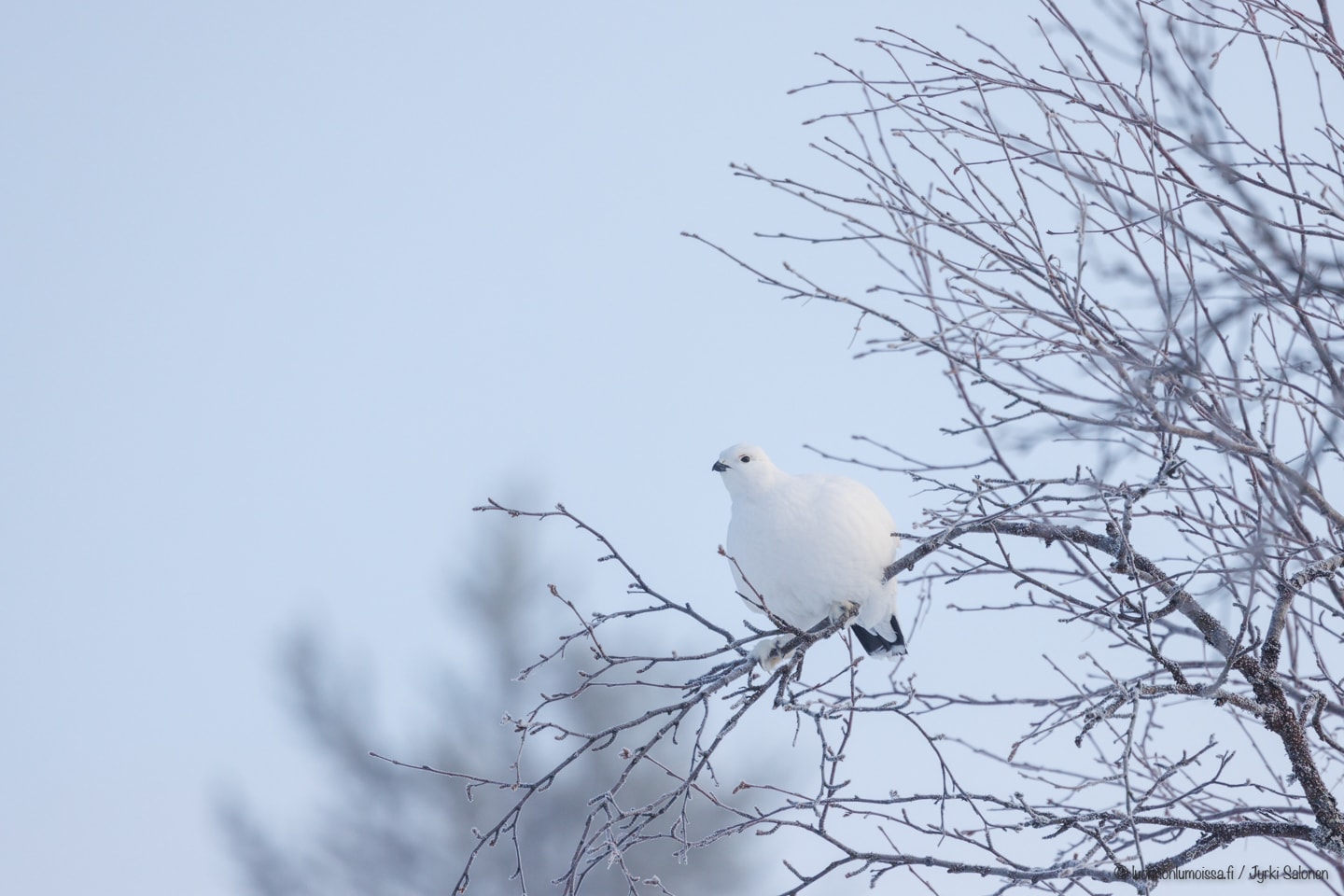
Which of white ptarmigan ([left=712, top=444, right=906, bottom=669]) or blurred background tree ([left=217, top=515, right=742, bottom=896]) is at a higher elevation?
blurred background tree ([left=217, top=515, right=742, bottom=896])

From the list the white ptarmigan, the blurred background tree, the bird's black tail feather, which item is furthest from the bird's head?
the blurred background tree

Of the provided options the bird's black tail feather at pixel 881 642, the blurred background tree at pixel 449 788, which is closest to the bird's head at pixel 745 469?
the bird's black tail feather at pixel 881 642

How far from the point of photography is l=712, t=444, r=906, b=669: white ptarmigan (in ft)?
11.7

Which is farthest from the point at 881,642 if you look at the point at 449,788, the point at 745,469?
the point at 449,788

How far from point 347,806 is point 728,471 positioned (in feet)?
52.1

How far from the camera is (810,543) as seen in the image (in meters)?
3.55

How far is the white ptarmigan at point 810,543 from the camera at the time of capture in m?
3.56

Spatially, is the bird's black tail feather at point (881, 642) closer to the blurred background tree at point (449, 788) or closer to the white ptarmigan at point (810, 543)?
the white ptarmigan at point (810, 543)

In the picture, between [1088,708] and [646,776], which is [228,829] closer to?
[646,776]

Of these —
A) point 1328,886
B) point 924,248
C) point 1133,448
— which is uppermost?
point 924,248

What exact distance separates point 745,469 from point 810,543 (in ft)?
1.19

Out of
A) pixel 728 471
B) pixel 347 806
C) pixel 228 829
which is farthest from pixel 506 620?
pixel 728 471

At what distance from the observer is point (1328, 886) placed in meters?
2.37

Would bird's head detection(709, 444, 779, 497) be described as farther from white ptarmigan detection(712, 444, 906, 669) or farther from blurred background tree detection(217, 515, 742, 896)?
blurred background tree detection(217, 515, 742, 896)
